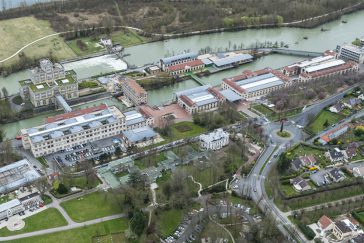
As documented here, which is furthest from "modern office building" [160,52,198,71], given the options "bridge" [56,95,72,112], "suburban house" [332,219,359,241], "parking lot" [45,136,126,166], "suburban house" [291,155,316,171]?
"suburban house" [332,219,359,241]

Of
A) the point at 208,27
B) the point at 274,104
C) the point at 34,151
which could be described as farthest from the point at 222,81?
the point at 34,151

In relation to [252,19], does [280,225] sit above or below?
below

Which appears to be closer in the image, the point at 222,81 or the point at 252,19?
the point at 222,81

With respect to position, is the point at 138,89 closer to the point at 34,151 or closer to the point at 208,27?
the point at 34,151

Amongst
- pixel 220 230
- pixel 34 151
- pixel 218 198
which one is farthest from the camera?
pixel 34 151

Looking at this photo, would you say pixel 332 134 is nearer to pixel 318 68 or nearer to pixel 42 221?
pixel 318 68

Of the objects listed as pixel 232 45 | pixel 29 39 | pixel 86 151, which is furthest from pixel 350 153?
pixel 29 39

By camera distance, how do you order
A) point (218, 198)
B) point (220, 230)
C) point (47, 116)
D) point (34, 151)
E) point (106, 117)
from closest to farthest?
point (220, 230), point (218, 198), point (34, 151), point (106, 117), point (47, 116)
